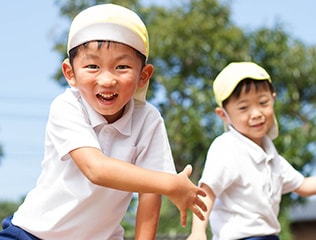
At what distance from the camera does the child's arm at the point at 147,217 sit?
103 inches

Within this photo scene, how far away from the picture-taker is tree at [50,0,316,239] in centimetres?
1306

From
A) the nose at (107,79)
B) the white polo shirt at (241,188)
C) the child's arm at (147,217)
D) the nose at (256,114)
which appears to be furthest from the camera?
the nose at (256,114)

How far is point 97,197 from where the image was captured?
2.63m

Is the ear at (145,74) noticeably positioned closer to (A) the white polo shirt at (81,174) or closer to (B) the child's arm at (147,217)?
(A) the white polo shirt at (81,174)

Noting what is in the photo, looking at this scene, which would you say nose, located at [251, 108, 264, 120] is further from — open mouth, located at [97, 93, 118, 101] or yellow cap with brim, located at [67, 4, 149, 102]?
open mouth, located at [97, 93, 118, 101]

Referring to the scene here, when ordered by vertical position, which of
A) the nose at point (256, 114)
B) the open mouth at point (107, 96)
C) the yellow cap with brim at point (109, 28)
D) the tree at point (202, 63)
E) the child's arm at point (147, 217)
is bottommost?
the child's arm at point (147, 217)

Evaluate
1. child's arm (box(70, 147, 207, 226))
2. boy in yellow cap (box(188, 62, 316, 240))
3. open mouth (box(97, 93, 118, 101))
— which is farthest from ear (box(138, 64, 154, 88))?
boy in yellow cap (box(188, 62, 316, 240))

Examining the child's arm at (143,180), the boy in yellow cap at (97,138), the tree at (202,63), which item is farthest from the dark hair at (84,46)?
the tree at (202,63)

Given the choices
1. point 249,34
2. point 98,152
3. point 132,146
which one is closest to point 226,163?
point 132,146

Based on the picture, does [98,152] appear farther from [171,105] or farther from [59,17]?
[59,17]

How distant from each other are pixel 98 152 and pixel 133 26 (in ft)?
1.57

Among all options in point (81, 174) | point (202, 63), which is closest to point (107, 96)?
point (81, 174)

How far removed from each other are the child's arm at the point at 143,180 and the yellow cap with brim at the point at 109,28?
436 mm

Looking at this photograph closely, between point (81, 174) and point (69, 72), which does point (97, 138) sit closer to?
point (81, 174)
